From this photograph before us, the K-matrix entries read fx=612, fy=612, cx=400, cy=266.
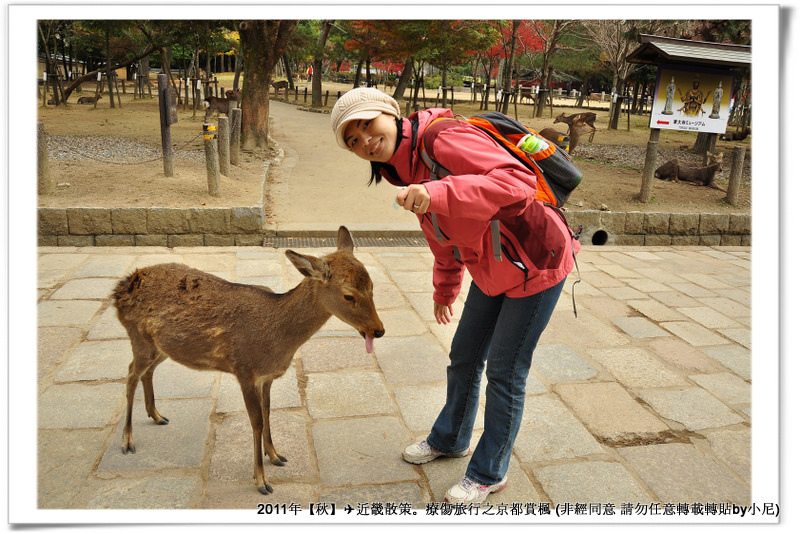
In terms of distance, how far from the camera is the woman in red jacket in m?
1.97

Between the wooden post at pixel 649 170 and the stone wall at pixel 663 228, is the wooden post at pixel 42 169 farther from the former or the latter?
the wooden post at pixel 649 170

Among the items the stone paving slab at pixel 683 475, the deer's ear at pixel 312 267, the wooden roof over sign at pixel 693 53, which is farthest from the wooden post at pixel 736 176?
the deer's ear at pixel 312 267

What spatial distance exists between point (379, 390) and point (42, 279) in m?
3.40

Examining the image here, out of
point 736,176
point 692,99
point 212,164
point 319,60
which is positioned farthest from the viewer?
point 319,60

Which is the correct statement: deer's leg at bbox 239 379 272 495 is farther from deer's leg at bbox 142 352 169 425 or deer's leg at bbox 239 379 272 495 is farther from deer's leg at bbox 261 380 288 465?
deer's leg at bbox 142 352 169 425

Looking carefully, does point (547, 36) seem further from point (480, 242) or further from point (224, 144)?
point (480, 242)

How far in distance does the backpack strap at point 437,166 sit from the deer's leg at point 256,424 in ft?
3.61

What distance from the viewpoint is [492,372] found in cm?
249

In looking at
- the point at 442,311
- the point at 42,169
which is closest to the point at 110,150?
the point at 42,169

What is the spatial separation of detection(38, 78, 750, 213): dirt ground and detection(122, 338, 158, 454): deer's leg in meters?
4.34

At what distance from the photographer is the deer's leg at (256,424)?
8.66 ft

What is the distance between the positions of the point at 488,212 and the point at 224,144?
7067 millimetres

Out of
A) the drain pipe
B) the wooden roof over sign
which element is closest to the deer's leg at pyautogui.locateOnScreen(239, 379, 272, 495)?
the drain pipe
